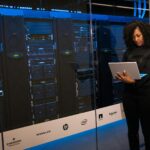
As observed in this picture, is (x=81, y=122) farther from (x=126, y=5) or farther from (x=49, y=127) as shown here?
(x=126, y=5)

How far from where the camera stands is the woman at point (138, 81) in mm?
2822

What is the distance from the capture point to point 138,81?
286cm

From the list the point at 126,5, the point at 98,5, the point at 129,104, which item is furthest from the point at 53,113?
the point at 126,5

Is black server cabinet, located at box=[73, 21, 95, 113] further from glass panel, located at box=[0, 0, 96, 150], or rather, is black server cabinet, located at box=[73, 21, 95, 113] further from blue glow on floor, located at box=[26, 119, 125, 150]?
blue glow on floor, located at box=[26, 119, 125, 150]

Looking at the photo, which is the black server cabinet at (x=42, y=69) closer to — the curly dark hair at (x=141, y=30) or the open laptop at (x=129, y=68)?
the open laptop at (x=129, y=68)

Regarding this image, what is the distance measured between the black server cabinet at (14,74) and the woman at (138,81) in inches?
37.8

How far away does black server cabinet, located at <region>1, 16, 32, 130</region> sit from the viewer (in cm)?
252

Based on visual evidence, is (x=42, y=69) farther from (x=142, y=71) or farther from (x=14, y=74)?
(x=142, y=71)

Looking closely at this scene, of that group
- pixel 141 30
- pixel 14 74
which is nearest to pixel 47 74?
pixel 14 74

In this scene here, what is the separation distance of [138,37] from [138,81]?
444mm

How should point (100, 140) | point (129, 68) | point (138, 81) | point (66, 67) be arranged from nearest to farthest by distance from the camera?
point (129, 68) < point (138, 81) < point (66, 67) < point (100, 140)

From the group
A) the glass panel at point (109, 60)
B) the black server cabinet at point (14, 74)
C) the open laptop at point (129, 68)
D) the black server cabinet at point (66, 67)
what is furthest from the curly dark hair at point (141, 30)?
the black server cabinet at point (14, 74)

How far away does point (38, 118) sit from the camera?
9.23ft

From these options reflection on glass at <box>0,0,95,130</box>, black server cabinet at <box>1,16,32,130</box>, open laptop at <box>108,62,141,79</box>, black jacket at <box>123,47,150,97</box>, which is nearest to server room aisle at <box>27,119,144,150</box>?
reflection on glass at <box>0,0,95,130</box>
